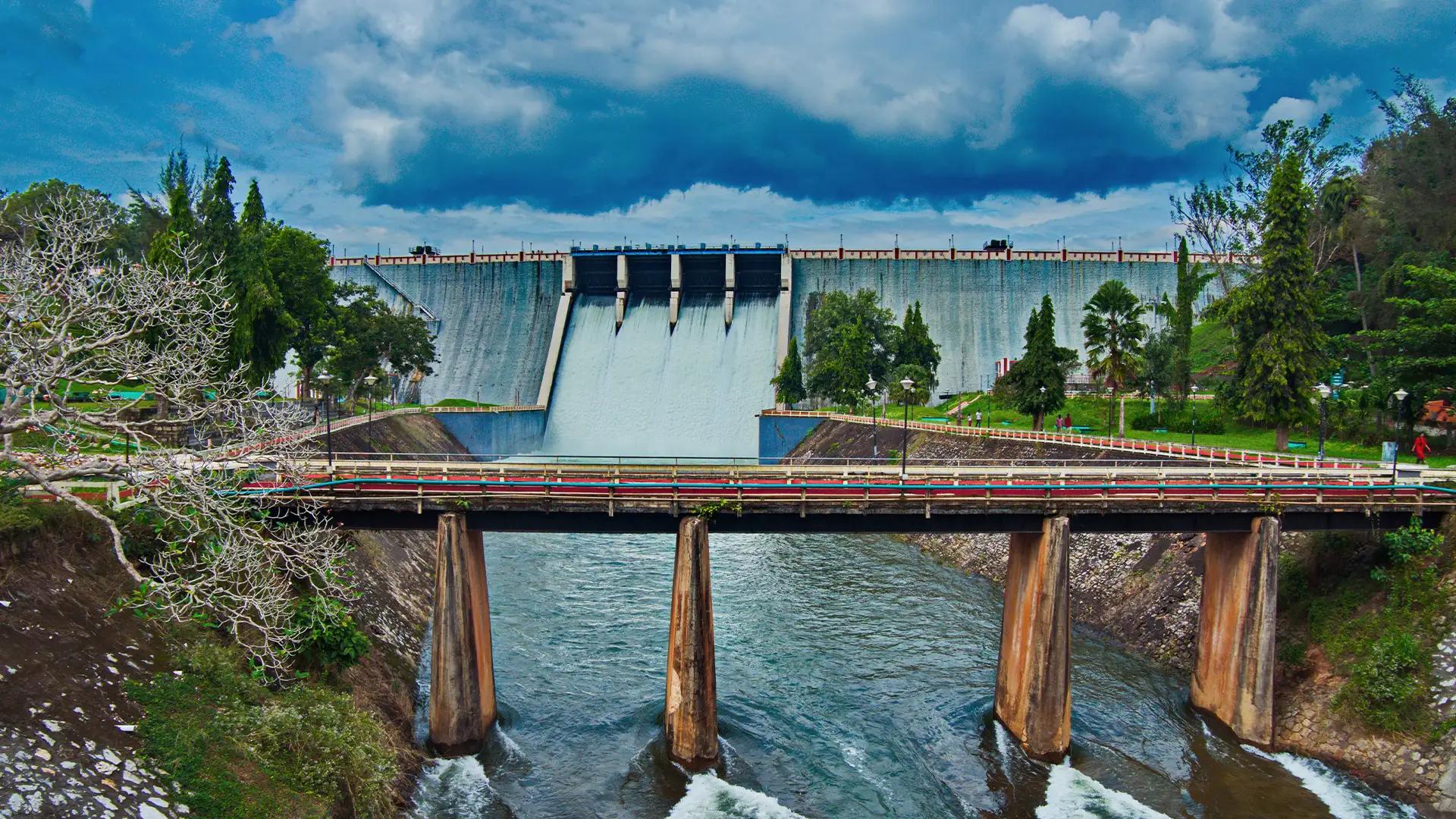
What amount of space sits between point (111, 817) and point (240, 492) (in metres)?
10.4

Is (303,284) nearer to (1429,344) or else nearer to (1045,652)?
(1045,652)

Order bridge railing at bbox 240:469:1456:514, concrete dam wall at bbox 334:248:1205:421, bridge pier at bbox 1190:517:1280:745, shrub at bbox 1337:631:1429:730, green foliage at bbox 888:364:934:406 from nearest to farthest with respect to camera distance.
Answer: shrub at bbox 1337:631:1429:730 < bridge railing at bbox 240:469:1456:514 < bridge pier at bbox 1190:517:1280:745 < green foliage at bbox 888:364:934:406 < concrete dam wall at bbox 334:248:1205:421

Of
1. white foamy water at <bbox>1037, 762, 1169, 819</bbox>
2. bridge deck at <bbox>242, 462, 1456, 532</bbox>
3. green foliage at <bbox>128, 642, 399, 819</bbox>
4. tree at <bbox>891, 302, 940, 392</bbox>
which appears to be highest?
tree at <bbox>891, 302, 940, 392</bbox>

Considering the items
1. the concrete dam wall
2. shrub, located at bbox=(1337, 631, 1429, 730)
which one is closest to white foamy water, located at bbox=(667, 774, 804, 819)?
shrub, located at bbox=(1337, 631, 1429, 730)

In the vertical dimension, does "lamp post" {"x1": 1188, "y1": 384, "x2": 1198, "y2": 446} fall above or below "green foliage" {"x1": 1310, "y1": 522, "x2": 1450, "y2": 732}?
above

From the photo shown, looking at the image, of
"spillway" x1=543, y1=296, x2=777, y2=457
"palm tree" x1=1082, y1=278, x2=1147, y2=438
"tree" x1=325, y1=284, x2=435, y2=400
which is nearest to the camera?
"palm tree" x1=1082, y1=278, x2=1147, y2=438

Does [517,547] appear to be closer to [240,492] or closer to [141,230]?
[240,492]

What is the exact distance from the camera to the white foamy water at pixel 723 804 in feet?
78.2

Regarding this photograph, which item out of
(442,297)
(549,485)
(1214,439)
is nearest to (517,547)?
(549,485)

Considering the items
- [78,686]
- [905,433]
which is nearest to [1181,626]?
[905,433]

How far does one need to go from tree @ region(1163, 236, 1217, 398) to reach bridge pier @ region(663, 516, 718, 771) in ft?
177

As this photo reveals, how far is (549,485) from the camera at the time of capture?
27203mm

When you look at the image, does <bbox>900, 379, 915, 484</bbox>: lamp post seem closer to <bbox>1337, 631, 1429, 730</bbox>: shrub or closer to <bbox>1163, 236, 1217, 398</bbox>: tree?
<bbox>1337, 631, 1429, 730</bbox>: shrub

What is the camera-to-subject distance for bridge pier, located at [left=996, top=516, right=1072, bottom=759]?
2692 centimetres
